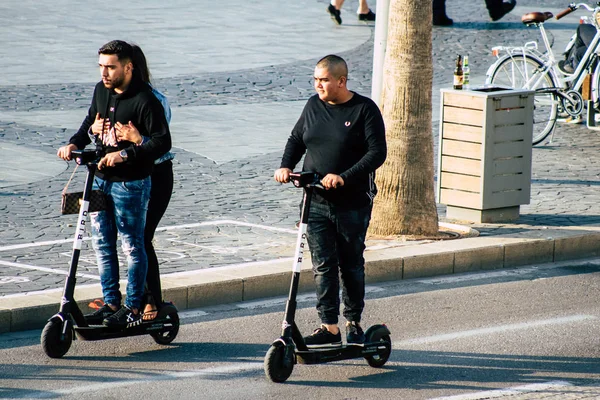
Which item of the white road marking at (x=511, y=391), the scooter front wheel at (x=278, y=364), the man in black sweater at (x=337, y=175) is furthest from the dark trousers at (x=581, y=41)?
the scooter front wheel at (x=278, y=364)

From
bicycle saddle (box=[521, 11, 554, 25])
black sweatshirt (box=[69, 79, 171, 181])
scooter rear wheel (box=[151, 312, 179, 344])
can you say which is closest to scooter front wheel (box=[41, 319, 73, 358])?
scooter rear wheel (box=[151, 312, 179, 344])

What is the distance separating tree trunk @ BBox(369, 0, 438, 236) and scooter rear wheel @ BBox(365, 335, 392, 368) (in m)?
3.07

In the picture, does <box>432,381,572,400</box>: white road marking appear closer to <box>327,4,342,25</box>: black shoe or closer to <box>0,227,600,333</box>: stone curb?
<box>0,227,600,333</box>: stone curb

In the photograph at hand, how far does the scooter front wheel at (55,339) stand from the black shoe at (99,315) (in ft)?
0.54

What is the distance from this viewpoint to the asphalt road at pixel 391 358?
6.33 meters

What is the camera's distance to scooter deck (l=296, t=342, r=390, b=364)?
6.42 m

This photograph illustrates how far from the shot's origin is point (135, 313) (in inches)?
275

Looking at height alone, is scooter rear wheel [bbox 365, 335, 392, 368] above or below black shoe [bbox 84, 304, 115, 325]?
below

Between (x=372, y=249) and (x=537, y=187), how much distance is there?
9.78ft

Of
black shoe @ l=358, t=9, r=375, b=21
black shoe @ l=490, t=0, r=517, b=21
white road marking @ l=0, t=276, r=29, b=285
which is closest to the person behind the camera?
white road marking @ l=0, t=276, r=29, b=285

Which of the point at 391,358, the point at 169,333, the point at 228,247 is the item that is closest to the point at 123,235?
the point at 169,333

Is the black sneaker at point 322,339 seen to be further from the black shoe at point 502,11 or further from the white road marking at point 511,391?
the black shoe at point 502,11

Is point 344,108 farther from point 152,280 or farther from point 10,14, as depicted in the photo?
point 10,14

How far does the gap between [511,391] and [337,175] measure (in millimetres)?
1440
